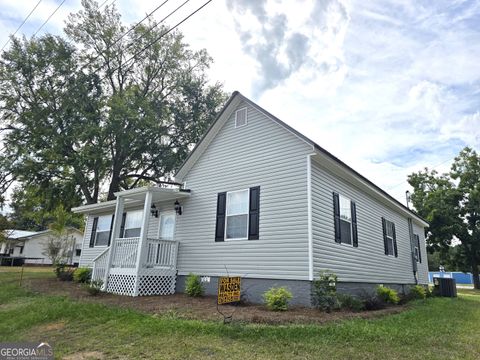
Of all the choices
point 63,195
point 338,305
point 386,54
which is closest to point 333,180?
point 338,305

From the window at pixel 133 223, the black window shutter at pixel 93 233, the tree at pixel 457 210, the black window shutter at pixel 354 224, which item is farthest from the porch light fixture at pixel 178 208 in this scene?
the tree at pixel 457 210

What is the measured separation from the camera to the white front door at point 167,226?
12.0 meters

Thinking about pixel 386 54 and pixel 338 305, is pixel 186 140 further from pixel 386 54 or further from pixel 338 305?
pixel 338 305

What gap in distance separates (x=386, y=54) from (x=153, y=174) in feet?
58.2

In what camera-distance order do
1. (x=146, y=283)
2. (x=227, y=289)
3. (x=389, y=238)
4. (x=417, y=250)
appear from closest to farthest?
1. (x=227, y=289)
2. (x=146, y=283)
3. (x=389, y=238)
4. (x=417, y=250)

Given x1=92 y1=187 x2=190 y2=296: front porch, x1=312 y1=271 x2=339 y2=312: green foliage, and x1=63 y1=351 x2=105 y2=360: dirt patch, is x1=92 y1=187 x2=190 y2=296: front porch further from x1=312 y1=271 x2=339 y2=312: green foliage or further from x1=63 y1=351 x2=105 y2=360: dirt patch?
x1=312 y1=271 x2=339 y2=312: green foliage

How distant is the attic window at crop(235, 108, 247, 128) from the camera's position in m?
10.9

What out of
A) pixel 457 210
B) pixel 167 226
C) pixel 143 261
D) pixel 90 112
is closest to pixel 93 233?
pixel 167 226

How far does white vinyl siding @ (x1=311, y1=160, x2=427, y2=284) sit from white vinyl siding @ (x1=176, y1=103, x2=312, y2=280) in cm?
53

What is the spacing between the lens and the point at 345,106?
12664 millimetres

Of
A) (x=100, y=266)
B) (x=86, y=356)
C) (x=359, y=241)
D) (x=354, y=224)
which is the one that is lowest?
(x=86, y=356)

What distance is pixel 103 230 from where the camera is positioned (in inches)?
612

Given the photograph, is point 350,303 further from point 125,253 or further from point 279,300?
point 125,253

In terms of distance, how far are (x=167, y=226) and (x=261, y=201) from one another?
454 cm
